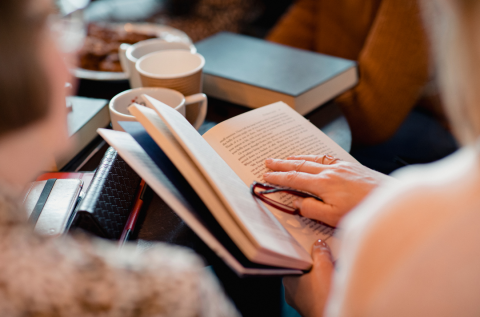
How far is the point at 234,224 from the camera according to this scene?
425mm

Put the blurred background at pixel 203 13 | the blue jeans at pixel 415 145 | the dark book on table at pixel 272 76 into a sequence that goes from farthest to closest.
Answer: the blurred background at pixel 203 13
the blue jeans at pixel 415 145
the dark book on table at pixel 272 76

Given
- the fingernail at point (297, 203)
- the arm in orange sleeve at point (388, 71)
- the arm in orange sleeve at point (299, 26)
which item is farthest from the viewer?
the arm in orange sleeve at point (299, 26)

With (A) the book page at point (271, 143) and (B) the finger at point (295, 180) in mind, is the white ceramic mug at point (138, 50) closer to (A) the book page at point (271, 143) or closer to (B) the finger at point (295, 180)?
(A) the book page at point (271, 143)

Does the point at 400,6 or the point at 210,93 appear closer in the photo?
the point at 210,93

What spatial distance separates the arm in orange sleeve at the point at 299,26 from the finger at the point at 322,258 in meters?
1.22

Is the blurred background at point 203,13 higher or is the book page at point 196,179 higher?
the book page at point 196,179

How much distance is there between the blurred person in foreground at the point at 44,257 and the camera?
0.27m

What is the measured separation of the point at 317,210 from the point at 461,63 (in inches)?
10.9

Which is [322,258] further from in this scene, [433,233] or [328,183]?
[433,233]

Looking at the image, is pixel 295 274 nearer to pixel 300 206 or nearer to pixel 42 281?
pixel 300 206

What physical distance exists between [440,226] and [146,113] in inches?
15.0

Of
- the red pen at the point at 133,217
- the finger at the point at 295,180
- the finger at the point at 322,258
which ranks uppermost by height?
the finger at the point at 295,180

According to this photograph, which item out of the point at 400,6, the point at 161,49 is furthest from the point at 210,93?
the point at 400,6

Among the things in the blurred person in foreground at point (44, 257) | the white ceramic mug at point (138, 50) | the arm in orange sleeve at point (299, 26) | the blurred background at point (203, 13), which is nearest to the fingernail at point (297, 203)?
the blurred person in foreground at point (44, 257)
